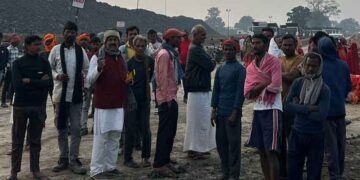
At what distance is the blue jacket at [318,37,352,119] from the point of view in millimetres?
5762

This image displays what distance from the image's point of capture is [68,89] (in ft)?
21.3

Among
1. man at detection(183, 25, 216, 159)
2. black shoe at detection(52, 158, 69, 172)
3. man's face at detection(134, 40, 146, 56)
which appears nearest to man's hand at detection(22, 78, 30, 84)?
black shoe at detection(52, 158, 69, 172)

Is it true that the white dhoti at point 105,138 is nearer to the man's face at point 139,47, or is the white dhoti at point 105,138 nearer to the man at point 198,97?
the man's face at point 139,47

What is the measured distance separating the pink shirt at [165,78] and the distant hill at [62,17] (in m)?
43.9

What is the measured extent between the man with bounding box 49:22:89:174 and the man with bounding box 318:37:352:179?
305cm

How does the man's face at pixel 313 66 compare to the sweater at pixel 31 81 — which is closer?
the man's face at pixel 313 66

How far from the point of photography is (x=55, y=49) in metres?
6.56

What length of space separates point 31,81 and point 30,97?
0.68ft

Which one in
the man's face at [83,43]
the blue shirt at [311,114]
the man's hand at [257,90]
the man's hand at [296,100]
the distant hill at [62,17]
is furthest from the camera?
the distant hill at [62,17]

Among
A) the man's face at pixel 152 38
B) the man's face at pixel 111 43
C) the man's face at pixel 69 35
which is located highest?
the man's face at pixel 152 38

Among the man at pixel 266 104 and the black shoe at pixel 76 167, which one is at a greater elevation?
the man at pixel 266 104

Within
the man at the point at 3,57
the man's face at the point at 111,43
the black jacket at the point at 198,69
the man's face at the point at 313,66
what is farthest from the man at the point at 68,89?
the man at the point at 3,57

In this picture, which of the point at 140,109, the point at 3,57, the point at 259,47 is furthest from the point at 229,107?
the point at 3,57

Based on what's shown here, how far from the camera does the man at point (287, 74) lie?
19.1ft
